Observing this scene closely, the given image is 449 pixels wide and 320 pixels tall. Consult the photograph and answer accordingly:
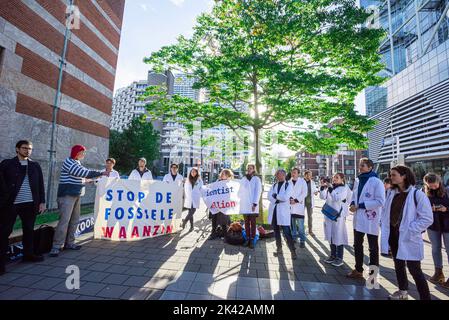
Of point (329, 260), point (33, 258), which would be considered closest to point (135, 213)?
point (33, 258)

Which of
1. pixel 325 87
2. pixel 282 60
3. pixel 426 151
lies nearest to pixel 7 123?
pixel 282 60

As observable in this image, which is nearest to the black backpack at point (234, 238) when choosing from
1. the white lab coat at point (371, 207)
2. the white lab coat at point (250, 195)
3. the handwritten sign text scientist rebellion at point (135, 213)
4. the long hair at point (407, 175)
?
the white lab coat at point (250, 195)

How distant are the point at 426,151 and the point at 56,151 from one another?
136ft

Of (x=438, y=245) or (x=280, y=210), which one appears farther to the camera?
(x=280, y=210)

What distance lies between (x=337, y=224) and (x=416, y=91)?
135ft

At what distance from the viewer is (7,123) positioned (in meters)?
8.80

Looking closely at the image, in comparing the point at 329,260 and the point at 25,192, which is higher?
the point at 25,192

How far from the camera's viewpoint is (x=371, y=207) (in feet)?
13.1

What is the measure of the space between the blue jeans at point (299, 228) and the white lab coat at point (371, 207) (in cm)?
242

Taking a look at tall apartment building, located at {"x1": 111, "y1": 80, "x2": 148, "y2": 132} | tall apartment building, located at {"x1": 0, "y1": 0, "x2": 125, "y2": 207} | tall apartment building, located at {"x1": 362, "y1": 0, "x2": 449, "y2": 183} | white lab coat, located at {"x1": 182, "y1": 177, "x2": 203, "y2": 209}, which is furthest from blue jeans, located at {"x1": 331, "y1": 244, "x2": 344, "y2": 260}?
tall apartment building, located at {"x1": 111, "y1": 80, "x2": 148, "y2": 132}

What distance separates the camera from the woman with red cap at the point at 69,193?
4793 millimetres

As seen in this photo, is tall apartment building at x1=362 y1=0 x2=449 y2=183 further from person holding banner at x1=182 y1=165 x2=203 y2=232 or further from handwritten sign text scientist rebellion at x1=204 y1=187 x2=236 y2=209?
person holding banner at x1=182 y1=165 x2=203 y2=232

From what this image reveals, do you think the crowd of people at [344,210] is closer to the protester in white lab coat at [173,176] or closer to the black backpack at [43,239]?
the black backpack at [43,239]

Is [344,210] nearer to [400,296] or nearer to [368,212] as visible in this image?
[368,212]
